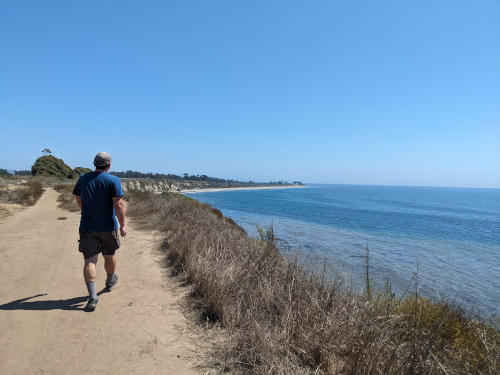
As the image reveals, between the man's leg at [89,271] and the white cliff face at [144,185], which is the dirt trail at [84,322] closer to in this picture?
the man's leg at [89,271]

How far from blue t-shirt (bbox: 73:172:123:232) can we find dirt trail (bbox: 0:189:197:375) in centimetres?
119

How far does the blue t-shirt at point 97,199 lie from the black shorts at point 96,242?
82 mm

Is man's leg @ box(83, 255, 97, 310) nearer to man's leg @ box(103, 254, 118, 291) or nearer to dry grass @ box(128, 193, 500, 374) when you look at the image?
man's leg @ box(103, 254, 118, 291)

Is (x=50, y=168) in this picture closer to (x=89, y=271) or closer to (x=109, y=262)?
(x=109, y=262)

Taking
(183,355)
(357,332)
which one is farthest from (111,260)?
(357,332)

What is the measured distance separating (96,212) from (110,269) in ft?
3.68

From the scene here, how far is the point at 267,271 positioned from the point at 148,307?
1.91m

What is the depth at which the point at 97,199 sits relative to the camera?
11.7 feet

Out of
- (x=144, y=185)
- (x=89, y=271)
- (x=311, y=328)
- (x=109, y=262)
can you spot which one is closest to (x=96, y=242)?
(x=89, y=271)

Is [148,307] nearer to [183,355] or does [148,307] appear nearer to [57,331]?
[57,331]

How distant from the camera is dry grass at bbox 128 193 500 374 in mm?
2289

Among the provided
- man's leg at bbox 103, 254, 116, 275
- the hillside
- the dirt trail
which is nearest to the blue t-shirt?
man's leg at bbox 103, 254, 116, 275

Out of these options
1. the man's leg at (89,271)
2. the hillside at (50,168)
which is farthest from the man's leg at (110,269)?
the hillside at (50,168)

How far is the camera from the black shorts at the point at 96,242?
3584 millimetres
